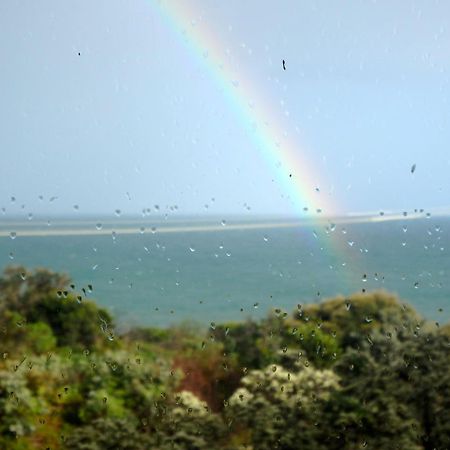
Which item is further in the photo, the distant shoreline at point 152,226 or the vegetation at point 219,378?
the distant shoreline at point 152,226

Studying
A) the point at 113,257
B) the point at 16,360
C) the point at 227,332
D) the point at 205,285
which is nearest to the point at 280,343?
the point at 227,332

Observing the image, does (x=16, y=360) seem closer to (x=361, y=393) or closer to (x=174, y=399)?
(x=174, y=399)

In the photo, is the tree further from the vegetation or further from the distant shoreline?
the distant shoreline

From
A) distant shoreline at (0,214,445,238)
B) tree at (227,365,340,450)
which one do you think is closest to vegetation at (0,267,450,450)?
tree at (227,365,340,450)

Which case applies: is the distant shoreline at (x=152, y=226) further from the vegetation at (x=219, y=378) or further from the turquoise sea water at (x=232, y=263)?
the vegetation at (x=219, y=378)

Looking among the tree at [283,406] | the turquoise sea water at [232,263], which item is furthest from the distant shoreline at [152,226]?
the tree at [283,406]

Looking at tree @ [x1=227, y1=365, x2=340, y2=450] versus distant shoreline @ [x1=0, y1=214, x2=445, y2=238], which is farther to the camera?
distant shoreline @ [x1=0, y1=214, x2=445, y2=238]

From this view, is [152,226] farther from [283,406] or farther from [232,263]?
[283,406]
